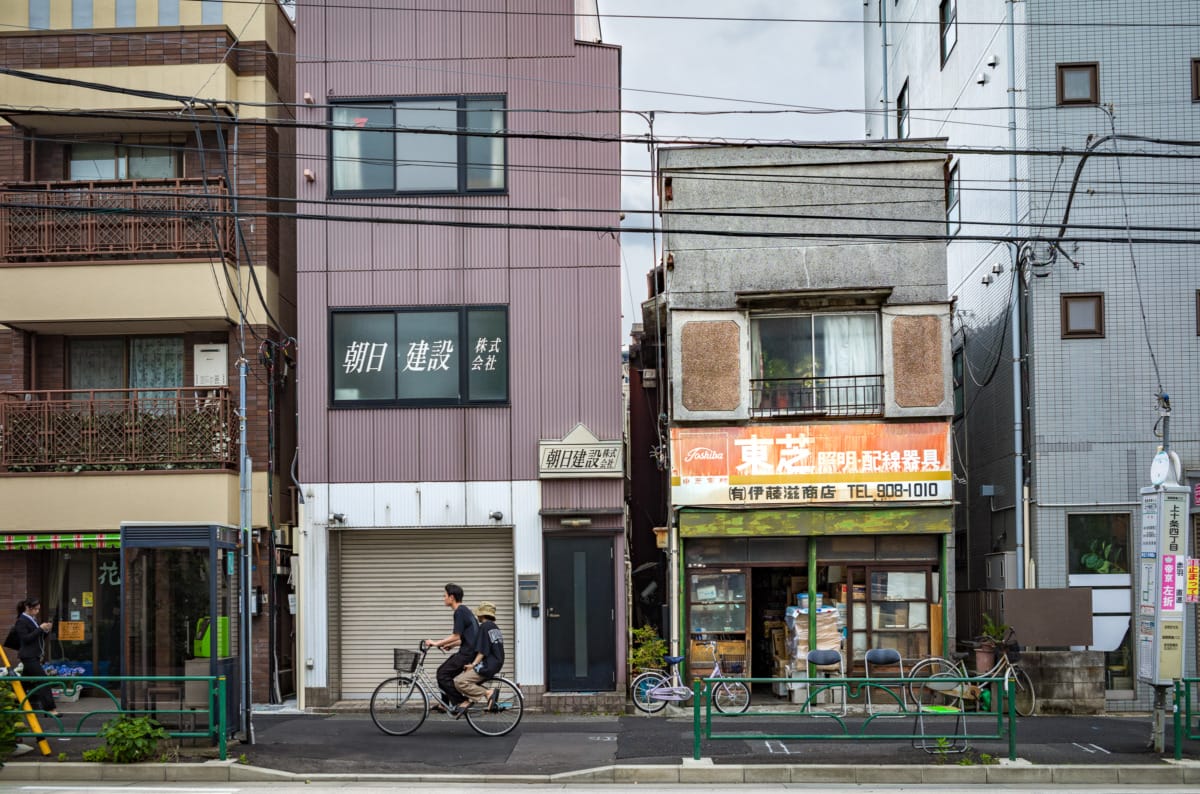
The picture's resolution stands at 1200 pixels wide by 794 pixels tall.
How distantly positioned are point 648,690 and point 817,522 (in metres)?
3.80

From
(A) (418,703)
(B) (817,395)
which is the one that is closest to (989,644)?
(B) (817,395)

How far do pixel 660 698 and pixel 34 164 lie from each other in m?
14.3

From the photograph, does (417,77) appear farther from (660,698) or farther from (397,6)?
(660,698)

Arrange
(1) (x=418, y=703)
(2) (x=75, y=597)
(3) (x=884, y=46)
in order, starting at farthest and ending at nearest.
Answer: (3) (x=884, y=46), (2) (x=75, y=597), (1) (x=418, y=703)

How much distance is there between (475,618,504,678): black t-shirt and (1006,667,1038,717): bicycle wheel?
26.8 feet

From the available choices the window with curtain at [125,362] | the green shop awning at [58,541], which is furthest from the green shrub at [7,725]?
the window with curtain at [125,362]

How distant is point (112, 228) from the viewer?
21.9 metres

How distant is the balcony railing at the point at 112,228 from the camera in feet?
71.1

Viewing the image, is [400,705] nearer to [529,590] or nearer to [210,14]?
[529,590]

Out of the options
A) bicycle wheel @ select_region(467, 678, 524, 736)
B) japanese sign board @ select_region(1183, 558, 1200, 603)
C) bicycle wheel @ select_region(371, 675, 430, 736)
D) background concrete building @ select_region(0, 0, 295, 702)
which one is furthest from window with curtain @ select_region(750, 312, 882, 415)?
background concrete building @ select_region(0, 0, 295, 702)

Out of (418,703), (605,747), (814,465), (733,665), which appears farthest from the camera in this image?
(733,665)

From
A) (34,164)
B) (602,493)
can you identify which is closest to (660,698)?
(602,493)

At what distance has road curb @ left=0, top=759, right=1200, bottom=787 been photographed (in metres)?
14.3

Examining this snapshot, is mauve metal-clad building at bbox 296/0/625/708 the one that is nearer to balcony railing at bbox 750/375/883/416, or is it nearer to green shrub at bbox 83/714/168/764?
balcony railing at bbox 750/375/883/416
